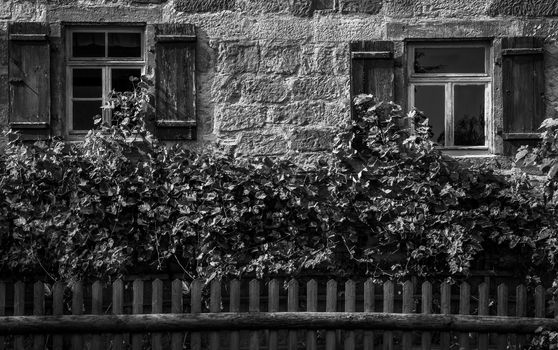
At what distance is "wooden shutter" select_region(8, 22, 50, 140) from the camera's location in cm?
923

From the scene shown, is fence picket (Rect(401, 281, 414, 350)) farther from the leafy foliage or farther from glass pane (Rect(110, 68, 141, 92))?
glass pane (Rect(110, 68, 141, 92))

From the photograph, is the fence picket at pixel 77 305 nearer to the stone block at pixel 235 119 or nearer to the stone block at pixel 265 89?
the stone block at pixel 235 119

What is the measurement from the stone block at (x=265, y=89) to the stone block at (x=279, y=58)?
3.2 inches

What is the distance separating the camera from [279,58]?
946 cm

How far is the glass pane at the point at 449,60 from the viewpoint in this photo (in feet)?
31.6

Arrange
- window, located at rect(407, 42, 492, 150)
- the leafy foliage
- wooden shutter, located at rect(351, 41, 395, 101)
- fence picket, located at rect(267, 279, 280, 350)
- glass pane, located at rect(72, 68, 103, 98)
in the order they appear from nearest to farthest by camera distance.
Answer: fence picket, located at rect(267, 279, 280, 350), the leafy foliage, wooden shutter, located at rect(351, 41, 395, 101), glass pane, located at rect(72, 68, 103, 98), window, located at rect(407, 42, 492, 150)

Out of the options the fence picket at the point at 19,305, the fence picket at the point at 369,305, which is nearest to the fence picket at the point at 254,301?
the fence picket at the point at 369,305

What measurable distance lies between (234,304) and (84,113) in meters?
3.00

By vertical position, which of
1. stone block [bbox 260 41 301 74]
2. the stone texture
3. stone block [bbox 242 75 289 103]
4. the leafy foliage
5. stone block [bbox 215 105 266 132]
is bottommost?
the leafy foliage

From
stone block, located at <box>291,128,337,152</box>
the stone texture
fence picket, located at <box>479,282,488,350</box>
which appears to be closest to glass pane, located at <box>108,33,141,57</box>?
stone block, located at <box>291,128,337,152</box>

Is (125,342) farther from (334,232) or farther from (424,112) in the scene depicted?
(424,112)

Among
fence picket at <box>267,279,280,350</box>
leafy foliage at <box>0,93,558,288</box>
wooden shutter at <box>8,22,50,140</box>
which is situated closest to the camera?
fence picket at <box>267,279,280,350</box>

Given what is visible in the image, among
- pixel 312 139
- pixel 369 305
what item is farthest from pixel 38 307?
pixel 312 139

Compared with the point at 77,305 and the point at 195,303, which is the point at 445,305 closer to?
the point at 195,303
